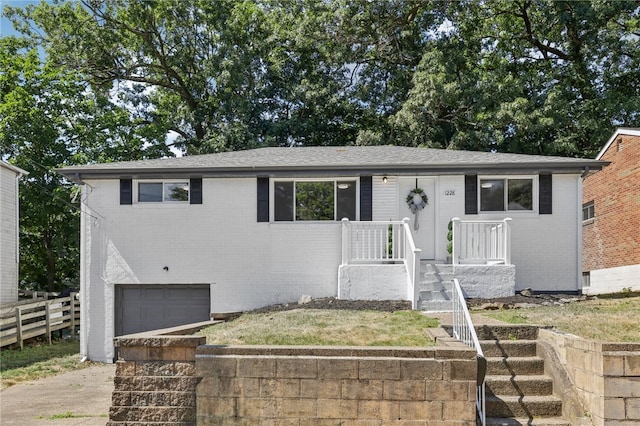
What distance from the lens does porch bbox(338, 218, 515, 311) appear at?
12117mm

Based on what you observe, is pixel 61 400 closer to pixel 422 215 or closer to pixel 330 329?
pixel 330 329

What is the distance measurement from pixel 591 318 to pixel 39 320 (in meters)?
15.1

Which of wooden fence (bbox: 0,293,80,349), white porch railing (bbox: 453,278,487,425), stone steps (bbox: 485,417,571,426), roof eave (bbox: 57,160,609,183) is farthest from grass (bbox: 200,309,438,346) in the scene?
wooden fence (bbox: 0,293,80,349)

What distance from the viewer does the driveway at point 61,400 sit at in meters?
7.48

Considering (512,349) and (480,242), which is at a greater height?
(480,242)

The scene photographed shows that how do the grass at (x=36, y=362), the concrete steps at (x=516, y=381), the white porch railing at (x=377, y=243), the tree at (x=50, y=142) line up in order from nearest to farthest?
the concrete steps at (x=516, y=381) → the grass at (x=36, y=362) → the white porch railing at (x=377, y=243) → the tree at (x=50, y=142)

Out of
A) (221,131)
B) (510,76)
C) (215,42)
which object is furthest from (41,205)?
(510,76)

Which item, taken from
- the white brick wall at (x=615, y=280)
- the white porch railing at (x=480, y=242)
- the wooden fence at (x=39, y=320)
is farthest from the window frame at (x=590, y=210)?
the wooden fence at (x=39, y=320)

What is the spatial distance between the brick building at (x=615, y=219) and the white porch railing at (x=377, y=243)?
780 cm

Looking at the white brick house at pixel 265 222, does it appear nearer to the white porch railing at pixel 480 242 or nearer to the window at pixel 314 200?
the window at pixel 314 200

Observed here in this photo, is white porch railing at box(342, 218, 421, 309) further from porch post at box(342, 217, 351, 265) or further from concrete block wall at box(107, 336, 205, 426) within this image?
concrete block wall at box(107, 336, 205, 426)

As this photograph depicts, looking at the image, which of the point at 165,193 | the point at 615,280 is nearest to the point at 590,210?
the point at 615,280

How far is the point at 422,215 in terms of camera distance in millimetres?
13570

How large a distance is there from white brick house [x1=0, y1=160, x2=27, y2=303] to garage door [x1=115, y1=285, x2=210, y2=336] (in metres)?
6.08
